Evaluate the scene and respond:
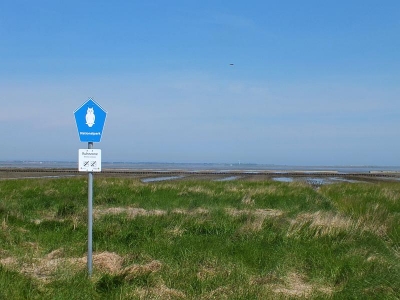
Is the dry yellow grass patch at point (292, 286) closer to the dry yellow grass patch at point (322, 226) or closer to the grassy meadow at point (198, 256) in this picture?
the grassy meadow at point (198, 256)

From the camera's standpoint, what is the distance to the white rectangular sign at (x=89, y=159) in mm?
7844

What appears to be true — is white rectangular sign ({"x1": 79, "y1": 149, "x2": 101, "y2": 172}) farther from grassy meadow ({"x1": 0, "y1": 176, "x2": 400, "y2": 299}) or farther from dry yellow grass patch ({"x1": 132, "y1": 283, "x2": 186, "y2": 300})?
dry yellow grass patch ({"x1": 132, "y1": 283, "x2": 186, "y2": 300})

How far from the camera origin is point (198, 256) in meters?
9.55

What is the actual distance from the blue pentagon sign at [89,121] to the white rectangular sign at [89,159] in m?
0.20

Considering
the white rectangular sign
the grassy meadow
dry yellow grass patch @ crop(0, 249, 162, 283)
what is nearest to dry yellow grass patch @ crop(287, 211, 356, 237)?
the grassy meadow

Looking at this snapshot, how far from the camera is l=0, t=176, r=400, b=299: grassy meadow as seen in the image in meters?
7.46

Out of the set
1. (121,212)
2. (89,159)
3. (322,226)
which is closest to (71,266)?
(89,159)

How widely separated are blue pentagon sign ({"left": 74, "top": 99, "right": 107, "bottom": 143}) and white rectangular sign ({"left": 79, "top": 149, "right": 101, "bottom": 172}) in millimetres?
200

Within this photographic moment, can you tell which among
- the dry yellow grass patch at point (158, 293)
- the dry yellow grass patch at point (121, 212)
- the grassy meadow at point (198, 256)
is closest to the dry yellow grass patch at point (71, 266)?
the grassy meadow at point (198, 256)

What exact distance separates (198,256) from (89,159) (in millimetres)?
3075

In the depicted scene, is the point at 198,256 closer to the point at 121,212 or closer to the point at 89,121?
the point at 89,121

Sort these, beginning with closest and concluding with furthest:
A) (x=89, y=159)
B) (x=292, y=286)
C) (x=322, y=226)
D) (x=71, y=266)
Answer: (x=89, y=159) < (x=292, y=286) < (x=71, y=266) < (x=322, y=226)

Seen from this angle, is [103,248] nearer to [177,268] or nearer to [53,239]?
[53,239]

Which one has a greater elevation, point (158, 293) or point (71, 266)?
point (71, 266)
